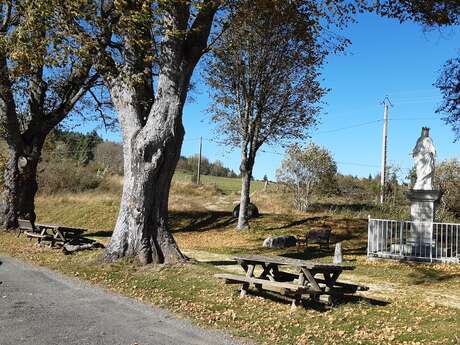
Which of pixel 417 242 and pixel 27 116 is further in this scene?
pixel 27 116

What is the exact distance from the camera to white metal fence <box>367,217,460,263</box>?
16391 mm

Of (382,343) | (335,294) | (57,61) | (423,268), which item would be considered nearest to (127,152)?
(57,61)

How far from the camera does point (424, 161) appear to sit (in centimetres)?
1745

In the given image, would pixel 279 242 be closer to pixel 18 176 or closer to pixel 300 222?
pixel 300 222

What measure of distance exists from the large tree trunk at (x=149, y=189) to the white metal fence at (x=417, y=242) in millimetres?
7947

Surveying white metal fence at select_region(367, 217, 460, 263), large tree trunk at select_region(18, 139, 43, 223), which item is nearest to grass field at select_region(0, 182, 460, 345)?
white metal fence at select_region(367, 217, 460, 263)

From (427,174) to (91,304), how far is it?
12.7 metres

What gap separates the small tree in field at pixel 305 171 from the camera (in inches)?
1371

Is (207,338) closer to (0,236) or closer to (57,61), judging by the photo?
(57,61)

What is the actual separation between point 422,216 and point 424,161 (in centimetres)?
193

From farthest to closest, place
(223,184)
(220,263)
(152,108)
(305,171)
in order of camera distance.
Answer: (223,184) < (305,171) < (220,263) < (152,108)

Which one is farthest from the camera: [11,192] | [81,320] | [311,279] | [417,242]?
[11,192]

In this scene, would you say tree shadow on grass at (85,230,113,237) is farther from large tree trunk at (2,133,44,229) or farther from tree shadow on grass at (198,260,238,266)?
tree shadow on grass at (198,260,238,266)

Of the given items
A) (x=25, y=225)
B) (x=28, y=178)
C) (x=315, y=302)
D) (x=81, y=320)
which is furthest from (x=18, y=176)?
(x=315, y=302)
